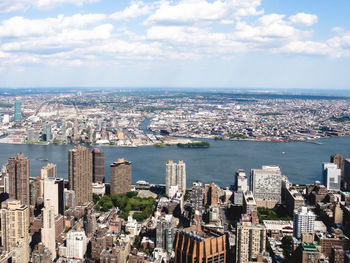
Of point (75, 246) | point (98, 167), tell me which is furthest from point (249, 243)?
point (98, 167)

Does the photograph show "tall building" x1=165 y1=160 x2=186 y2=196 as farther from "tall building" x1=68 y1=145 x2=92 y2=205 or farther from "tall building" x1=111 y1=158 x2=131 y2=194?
"tall building" x1=68 y1=145 x2=92 y2=205

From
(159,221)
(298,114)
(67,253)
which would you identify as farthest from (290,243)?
(298,114)

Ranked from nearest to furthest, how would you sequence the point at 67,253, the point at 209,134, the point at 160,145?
the point at 67,253 → the point at 160,145 → the point at 209,134

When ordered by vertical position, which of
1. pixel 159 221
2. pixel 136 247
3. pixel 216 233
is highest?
pixel 216 233

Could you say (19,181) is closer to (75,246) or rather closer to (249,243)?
(75,246)

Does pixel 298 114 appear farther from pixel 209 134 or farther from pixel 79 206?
pixel 79 206

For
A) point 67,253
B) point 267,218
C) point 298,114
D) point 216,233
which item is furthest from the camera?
point 298,114

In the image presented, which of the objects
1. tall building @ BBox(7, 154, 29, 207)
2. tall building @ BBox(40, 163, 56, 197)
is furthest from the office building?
tall building @ BBox(40, 163, 56, 197)
